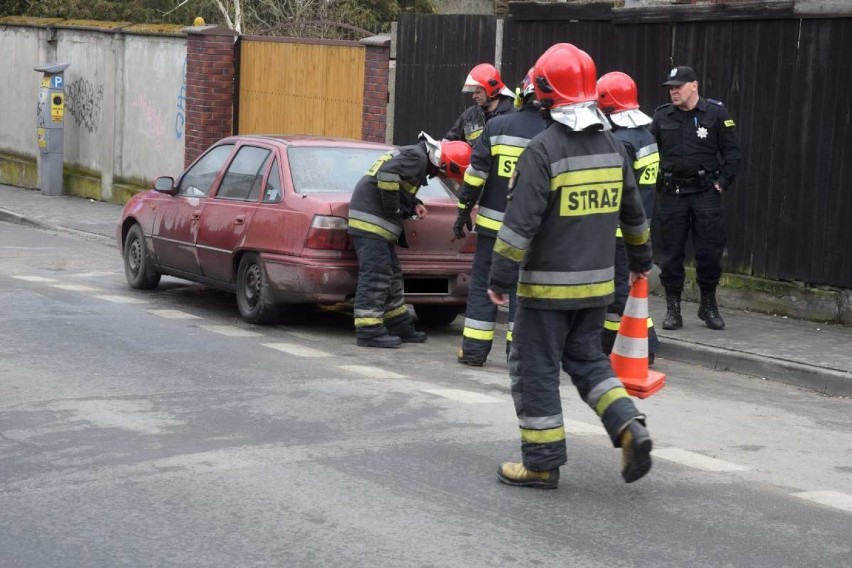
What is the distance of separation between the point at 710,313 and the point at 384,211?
288 centimetres

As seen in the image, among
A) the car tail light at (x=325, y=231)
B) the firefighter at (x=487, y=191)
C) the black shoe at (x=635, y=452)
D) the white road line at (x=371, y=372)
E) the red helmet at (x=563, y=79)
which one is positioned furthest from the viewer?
the car tail light at (x=325, y=231)

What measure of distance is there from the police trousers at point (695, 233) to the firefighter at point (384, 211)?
1971 mm

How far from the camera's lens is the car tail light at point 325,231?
10289 mm

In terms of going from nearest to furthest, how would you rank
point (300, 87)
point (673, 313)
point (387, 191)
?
1. point (387, 191)
2. point (673, 313)
3. point (300, 87)

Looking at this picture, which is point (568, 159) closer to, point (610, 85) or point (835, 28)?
point (610, 85)

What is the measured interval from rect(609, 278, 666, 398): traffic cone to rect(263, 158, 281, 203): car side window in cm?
399

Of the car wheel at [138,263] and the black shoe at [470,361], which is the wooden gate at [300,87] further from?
the black shoe at [470,361]

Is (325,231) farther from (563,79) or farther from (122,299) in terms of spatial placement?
(563,79)

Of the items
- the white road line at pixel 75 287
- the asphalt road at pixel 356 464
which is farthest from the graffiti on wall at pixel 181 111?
the asphalt road at pixel 356 464

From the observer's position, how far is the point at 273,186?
10.9 metres

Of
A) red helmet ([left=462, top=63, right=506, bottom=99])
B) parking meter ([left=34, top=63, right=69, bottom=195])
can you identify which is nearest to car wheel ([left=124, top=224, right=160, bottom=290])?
red helmet ([left=462, top=63, right=506, bottom=99])

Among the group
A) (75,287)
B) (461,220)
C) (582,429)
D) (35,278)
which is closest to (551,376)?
(582,429)

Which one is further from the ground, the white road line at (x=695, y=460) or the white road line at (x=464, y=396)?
the white road line at (x=695, y=460)

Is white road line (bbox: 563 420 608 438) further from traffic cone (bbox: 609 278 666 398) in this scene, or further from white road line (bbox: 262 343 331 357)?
white road line (bbox: 262 343 331 357)
